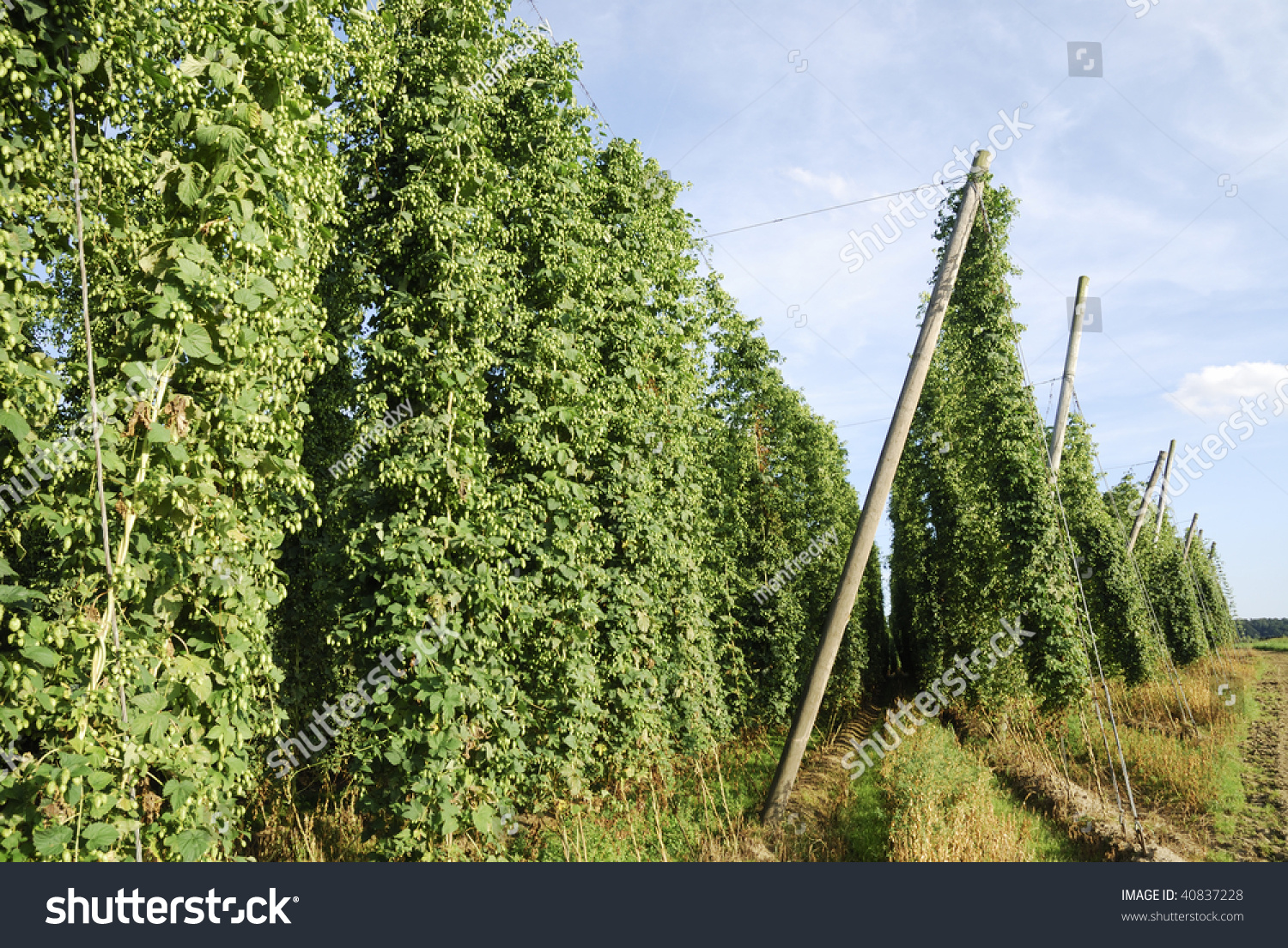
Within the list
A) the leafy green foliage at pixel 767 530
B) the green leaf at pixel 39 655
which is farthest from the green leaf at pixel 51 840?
the leafy green foliage at pixel 767 530

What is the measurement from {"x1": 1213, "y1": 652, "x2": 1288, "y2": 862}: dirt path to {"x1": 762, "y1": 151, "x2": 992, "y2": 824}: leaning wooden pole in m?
5.61

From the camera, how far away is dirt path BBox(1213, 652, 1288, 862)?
8.50m

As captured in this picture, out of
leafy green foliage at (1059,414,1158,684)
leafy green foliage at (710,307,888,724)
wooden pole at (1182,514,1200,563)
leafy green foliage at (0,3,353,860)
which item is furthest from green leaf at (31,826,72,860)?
wooden pole at (1182,514,1200,563)

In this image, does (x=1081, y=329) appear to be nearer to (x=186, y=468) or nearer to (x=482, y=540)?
(x=482, y=540)

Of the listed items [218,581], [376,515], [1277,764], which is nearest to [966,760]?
[1277,764]

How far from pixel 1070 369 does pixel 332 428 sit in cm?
1326

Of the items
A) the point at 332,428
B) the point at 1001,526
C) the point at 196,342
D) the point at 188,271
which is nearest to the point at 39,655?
the point at 196,342

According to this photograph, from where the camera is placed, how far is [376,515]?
571cm

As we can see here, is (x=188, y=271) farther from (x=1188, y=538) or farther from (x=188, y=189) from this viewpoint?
(x=1188, y=538)

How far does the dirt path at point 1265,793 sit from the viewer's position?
27.9 ft

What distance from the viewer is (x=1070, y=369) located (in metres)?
13.3

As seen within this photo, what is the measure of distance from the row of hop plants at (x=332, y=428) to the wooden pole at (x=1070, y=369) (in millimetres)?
6918

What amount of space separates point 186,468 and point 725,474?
37.4 feet

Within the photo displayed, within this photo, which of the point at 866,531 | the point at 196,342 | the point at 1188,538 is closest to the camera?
the point at 196,342
